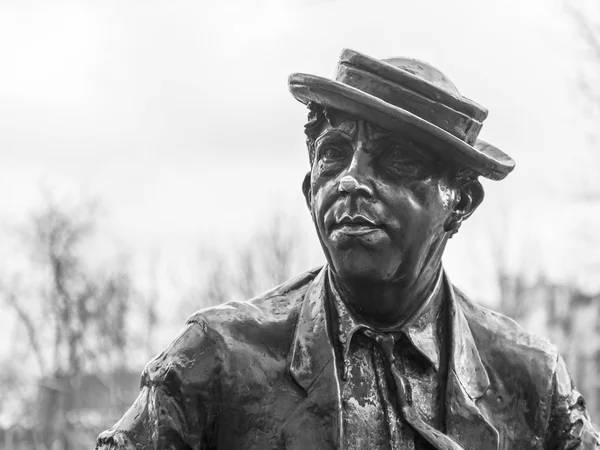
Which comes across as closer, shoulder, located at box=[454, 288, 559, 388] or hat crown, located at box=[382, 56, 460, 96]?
hat crown, located at box=[382, 56, 460, 96]

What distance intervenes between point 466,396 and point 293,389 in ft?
1.86

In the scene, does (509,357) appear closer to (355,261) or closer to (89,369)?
(355,261)

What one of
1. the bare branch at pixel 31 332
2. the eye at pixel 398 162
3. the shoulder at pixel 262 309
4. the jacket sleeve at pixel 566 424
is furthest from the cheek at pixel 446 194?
the bare branch at pixel 31 332

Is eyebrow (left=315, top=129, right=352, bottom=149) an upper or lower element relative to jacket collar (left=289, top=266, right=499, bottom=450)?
upper

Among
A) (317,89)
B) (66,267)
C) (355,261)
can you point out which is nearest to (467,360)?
(355,261)

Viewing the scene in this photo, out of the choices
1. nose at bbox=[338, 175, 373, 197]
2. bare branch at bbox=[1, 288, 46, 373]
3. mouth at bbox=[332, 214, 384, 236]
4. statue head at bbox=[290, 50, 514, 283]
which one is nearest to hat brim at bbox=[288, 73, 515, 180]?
statue head at bbox=[290, 50, 514, 283]

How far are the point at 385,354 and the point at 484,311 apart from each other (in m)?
0.57

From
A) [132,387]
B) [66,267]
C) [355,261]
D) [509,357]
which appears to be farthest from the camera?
[132,387]

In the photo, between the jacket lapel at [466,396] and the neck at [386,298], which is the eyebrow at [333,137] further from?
the jacket lapel at [466,396]

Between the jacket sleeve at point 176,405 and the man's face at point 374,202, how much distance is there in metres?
0.54

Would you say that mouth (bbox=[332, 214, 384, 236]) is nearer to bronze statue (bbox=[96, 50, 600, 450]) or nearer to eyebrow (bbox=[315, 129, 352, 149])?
bronze statue (bbox=[96, 50, 600, 450])

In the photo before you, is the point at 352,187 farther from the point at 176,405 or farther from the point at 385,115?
the point at 176,405

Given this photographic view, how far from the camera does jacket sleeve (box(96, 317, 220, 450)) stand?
4.09 metres

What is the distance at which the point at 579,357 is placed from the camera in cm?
3716
